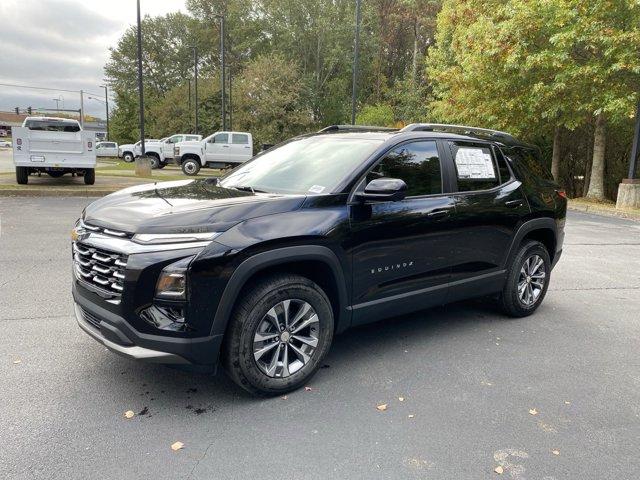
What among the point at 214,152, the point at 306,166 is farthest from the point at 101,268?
the point at 214,152

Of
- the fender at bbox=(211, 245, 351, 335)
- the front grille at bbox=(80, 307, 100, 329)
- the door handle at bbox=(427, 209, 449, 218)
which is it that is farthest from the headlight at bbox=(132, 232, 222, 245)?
the door handle at bbox=(427, 209, 449, 218)

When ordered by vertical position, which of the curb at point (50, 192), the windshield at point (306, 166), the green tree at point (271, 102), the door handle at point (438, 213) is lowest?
the curb at point (50, 192)

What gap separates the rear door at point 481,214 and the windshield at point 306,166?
3.03 ft

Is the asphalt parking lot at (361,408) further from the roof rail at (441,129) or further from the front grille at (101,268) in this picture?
the roof rail at (441,129)

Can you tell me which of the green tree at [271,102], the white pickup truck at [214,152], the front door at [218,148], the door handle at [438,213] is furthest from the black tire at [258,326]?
the green tree at [271,102]

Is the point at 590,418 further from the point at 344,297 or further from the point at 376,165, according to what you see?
the point at 376,165

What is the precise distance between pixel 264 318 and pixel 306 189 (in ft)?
3.32

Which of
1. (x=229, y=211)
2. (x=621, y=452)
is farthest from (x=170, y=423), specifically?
(x=621, y=452)

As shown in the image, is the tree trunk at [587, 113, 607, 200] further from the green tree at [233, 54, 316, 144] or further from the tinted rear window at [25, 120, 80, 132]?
the green tree at [233, 54, 316, 144]

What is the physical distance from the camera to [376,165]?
3758 mm

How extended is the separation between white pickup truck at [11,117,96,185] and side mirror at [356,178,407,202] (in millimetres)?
11945

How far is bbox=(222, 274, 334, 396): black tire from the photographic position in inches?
121

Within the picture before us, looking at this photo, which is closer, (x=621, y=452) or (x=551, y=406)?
(x=621, y=452)

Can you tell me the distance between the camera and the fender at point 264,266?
296cm
